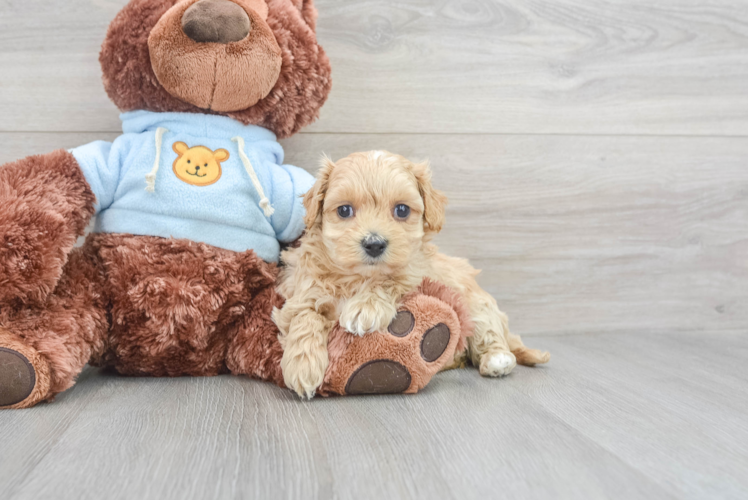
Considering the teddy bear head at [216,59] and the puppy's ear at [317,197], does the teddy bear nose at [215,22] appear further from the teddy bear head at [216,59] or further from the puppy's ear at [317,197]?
the puppy's ear at [317,197]

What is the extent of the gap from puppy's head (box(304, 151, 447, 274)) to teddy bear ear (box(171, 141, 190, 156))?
306 mm

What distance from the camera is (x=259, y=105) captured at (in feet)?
3.94

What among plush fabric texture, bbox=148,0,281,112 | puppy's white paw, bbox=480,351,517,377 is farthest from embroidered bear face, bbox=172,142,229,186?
puppy's white paw, bbox=480,351,517,377

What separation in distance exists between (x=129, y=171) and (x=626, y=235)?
55.6 inches

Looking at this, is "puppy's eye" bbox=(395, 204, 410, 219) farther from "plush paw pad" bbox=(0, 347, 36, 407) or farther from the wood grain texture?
"plush paw pad" bbox=(0, 347, 36, 407)

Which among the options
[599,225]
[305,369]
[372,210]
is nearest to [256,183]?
[372,210]

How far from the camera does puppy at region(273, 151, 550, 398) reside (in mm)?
984

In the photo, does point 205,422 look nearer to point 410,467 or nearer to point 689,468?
point 410,467

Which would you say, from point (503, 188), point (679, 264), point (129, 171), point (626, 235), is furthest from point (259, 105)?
point (679, 264)

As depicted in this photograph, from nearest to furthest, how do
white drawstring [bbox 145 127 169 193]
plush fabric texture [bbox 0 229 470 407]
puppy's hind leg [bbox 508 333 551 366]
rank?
plush fabric texture [bbox 0 229 470 407] → white drawstring [bbox 145 127 169 193] → puppy's hind leg [bbox 508 333 551 366]

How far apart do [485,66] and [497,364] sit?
0.86 m

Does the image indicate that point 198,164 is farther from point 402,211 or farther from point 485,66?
point 485,66

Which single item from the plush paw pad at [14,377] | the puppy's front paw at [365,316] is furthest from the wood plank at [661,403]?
the plush paw pad at [14,377]

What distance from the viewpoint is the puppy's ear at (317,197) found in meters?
1.05
